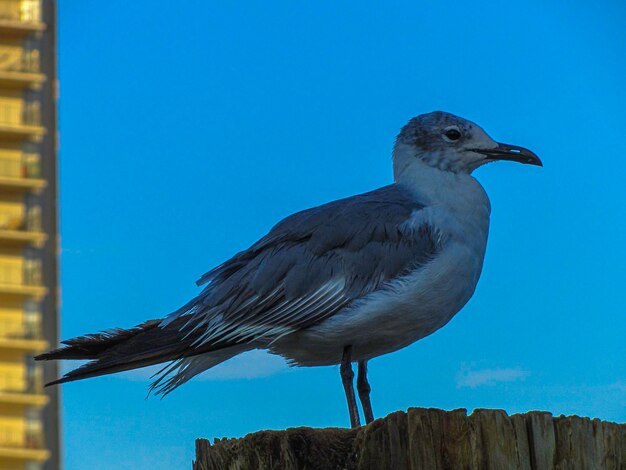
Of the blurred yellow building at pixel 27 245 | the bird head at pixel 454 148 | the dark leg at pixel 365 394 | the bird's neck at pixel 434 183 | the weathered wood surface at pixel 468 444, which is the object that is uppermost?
the blurred yellow building at pixel 27 245

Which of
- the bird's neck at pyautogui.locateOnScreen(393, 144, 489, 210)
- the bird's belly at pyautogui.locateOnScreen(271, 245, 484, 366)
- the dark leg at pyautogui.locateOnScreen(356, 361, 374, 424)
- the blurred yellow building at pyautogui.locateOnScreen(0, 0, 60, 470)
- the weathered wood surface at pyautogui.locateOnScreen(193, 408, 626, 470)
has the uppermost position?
the blurred yellow building at pyautogui.locateOnScreen(0, 0, 60, 470)

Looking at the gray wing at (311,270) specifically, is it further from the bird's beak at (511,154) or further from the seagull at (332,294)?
the bird's beak at (511,154)

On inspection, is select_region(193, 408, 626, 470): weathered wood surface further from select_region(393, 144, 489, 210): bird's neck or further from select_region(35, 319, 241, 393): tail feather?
select_region(393, 144, 489, 210): bird's neck

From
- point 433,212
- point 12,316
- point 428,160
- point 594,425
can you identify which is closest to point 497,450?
point 594,425

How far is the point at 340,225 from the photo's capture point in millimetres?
7172

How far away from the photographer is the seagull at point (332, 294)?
22.6ft

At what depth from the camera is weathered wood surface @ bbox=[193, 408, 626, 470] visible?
4.61 m

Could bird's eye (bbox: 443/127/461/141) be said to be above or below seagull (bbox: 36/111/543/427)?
above

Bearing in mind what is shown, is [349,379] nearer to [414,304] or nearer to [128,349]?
[414,304]

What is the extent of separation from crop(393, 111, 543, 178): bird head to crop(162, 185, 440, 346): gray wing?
0.63 metres

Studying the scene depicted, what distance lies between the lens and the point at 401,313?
22.6 feet

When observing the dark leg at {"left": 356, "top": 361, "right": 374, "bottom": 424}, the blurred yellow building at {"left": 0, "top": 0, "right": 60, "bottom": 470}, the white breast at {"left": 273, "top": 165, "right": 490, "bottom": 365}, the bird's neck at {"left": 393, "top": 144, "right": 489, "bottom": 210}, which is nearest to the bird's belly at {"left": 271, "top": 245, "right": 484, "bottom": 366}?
the white breast at {"left": 273, "top": 165, "right": 490, "bottom": 365}

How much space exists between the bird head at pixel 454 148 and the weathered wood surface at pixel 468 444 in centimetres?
337

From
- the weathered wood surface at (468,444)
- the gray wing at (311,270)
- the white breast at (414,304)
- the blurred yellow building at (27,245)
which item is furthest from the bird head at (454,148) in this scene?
the blurred yellow building at (27,245)
